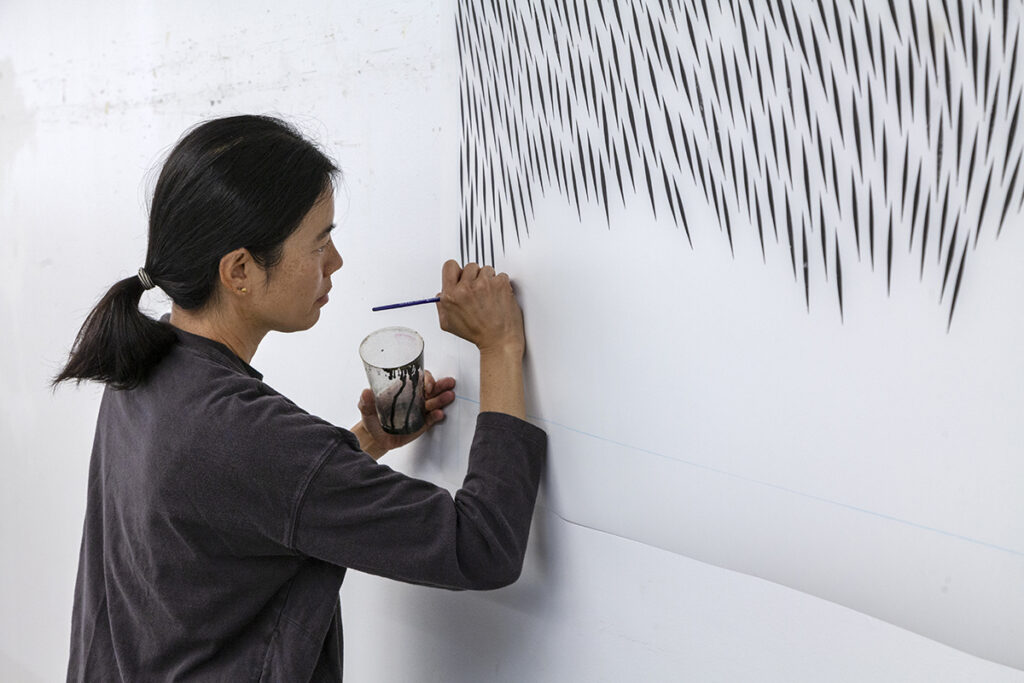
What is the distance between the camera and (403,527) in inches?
38.5

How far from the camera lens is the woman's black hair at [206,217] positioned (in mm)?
1040

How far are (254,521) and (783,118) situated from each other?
68cm

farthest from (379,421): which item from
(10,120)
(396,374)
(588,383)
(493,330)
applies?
(10,120)

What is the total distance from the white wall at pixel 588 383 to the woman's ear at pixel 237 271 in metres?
0.31

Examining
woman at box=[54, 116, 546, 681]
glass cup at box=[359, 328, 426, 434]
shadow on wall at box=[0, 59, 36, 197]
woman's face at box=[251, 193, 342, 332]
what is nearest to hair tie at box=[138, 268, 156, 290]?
woman at box=[54, 116, 546, 681]

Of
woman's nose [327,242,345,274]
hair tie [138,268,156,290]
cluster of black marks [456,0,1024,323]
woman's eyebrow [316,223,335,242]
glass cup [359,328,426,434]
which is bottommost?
glass cup [359,328,426,434]

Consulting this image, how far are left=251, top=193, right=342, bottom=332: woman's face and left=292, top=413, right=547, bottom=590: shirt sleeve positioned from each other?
216 mm

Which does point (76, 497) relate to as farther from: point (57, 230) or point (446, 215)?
point (446, 215)

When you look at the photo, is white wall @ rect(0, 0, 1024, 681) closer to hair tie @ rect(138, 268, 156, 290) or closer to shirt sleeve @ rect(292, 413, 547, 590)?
shirt sleeve @ rect(292, 413, 547, 590)

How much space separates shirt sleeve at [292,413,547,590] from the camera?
0.97 m

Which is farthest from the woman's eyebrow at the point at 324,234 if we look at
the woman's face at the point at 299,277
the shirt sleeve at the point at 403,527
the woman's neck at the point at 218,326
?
the shirt sleeve at the point at 403,527

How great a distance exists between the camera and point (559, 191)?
111 cm

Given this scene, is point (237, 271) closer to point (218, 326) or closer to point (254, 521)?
point (218, 326)

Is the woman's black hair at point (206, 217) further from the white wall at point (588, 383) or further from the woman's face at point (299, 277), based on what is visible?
the white wall at point (588, 383)
